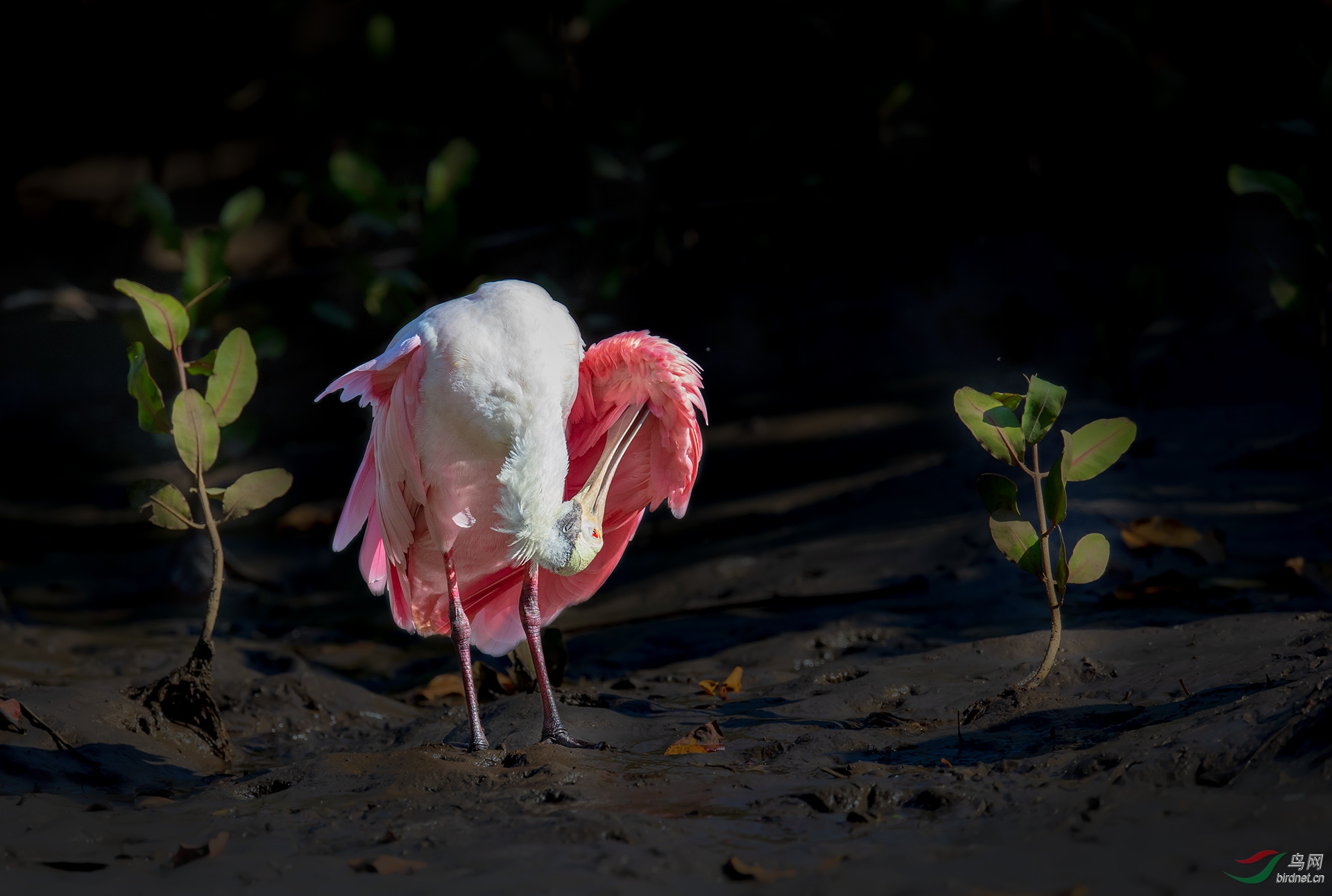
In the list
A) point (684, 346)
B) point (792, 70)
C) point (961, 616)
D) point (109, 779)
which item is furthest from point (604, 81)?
point (109, 779)

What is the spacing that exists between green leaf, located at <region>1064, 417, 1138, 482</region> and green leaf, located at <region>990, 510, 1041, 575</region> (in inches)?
9.0

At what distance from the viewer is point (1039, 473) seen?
141 inches

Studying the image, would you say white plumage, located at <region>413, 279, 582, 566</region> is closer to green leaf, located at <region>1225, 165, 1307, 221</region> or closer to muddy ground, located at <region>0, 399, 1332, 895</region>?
→ muddy ground, located at <region>0, 399, 1332, 895</region>

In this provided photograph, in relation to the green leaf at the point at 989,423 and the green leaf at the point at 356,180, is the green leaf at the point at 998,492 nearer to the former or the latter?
the green leaf at the point at 989,423

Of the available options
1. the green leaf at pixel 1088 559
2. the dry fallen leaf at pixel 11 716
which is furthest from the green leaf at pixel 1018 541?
the dry fallen leaf at pixel 11 716

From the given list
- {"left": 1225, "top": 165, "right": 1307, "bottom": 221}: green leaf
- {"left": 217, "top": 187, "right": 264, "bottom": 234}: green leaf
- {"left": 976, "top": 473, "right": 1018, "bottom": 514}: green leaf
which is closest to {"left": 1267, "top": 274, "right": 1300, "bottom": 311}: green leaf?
{"left": 1225, "top": 165, "right": 1307, "bottom": 221}: green leaf

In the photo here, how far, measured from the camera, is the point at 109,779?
361cm

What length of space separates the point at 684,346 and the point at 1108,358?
11.3 ft

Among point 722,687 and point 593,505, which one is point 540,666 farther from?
point 722,687

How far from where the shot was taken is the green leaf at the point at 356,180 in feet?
25.7

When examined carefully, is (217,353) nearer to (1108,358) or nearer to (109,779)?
(109,779)

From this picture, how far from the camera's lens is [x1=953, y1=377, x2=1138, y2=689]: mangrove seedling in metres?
3.54

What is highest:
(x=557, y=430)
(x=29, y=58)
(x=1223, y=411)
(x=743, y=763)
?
(x=29, y=58)

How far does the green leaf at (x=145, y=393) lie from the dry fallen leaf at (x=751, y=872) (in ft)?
9.01
